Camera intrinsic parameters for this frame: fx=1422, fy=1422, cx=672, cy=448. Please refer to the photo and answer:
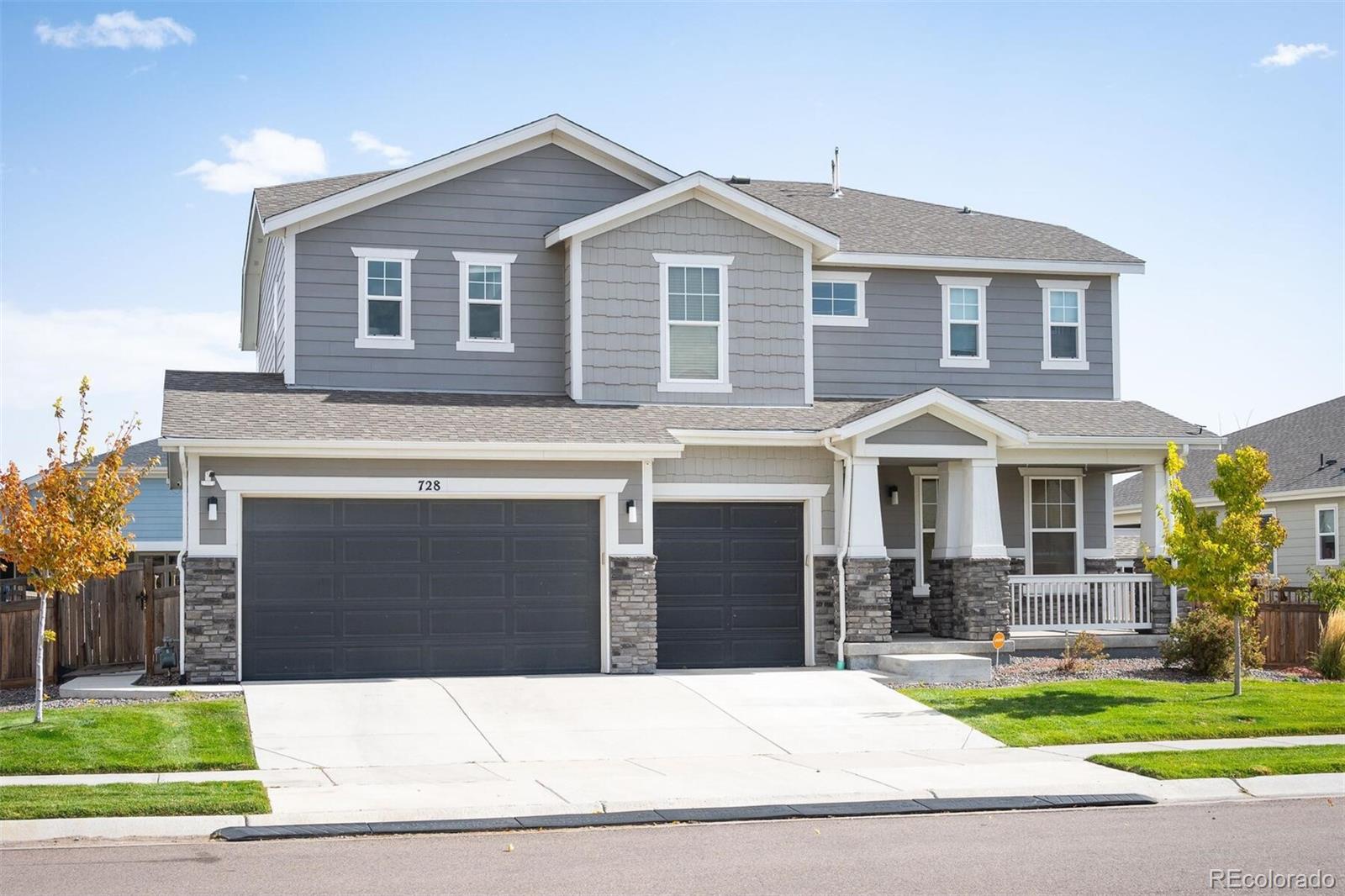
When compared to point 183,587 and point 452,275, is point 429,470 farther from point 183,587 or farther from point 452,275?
point 452,275

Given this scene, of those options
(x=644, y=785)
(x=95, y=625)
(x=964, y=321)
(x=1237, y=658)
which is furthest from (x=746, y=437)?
(x=95, y=625)

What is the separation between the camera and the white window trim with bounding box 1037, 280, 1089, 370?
25.4 metres

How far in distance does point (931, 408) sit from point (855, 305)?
12.3 ft

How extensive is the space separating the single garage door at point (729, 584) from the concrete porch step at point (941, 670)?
6.91ft

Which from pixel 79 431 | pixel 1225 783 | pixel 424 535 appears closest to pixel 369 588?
pixel 424 535

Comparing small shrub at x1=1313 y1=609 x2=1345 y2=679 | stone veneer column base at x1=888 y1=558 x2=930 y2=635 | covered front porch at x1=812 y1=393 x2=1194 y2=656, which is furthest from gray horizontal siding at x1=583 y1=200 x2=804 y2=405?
small shrub at x1=1313 y1=609 x2=1345 y2=679

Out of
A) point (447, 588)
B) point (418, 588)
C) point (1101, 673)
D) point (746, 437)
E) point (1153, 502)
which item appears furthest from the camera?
point (1153, 502)

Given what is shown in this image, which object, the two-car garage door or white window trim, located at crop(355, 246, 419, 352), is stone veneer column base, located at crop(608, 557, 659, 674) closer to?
the two-car garage door

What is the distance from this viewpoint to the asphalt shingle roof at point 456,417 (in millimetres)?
19516

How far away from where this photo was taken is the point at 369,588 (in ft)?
65.1

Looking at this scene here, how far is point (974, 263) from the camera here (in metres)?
24.8

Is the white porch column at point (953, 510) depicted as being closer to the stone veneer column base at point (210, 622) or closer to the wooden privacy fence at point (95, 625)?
the stone veneer column base at point (210, 622)

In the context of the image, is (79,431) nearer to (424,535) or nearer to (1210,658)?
(424,535)

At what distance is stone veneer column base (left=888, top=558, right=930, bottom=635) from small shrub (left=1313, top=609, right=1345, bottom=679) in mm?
6022
